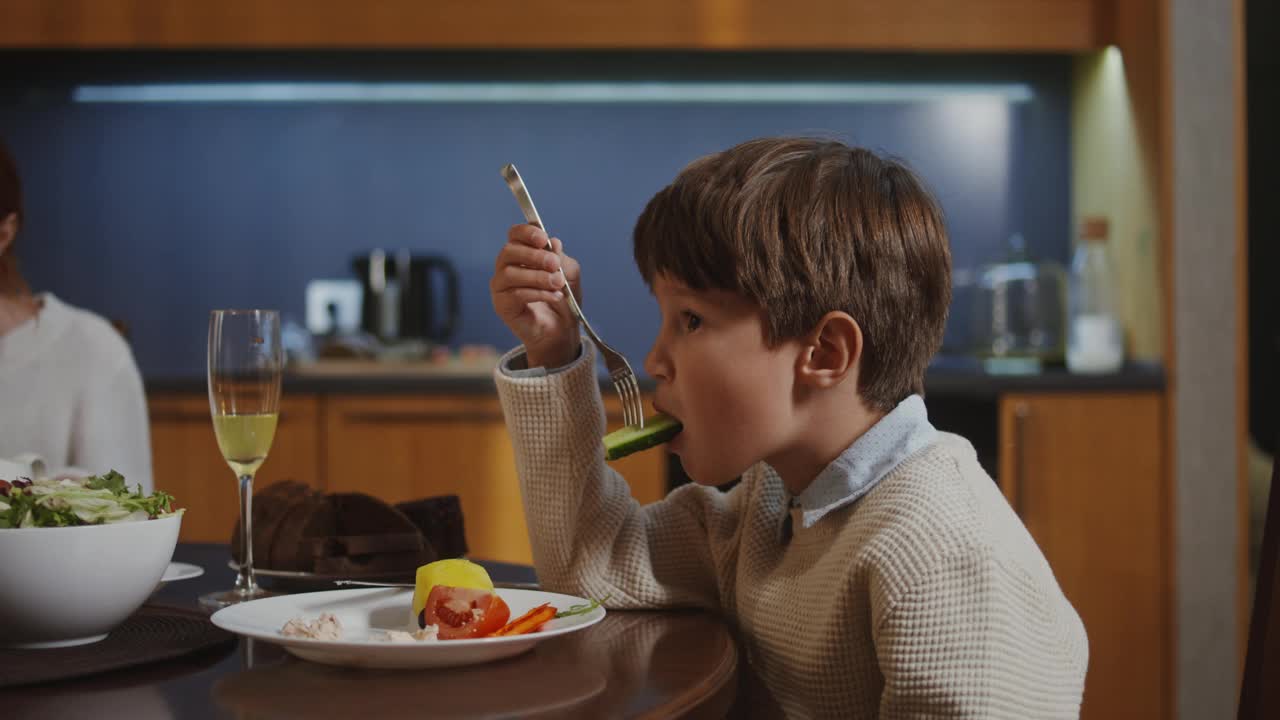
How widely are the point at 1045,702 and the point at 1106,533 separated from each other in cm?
223

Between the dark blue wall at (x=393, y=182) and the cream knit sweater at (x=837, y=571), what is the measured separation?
233 centimetres

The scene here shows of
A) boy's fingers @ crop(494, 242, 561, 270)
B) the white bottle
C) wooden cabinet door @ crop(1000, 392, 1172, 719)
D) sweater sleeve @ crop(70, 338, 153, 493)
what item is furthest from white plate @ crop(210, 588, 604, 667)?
the white bottle

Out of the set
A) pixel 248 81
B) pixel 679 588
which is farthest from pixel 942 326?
pixel 248 81

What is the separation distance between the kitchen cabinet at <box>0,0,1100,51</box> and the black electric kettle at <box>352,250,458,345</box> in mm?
563

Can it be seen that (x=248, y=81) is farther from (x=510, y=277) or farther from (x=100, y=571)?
(x=100, y=571)

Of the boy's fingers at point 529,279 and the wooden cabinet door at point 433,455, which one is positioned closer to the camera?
the boy's fingers at point 529,279

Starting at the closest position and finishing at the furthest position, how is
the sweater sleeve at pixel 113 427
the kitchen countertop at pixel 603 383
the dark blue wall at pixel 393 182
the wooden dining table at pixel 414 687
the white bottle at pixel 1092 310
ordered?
the wooden dining table at pixel 414 687
the sweater sleeve at pixel 113 427
the kitchen countertop at pixel 603 383
the white bottle at pixel 1092 310
the dark blue wall at pixel 393 182

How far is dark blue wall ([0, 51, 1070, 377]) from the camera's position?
11.6 ft

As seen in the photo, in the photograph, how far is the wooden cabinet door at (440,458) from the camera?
2928 mm

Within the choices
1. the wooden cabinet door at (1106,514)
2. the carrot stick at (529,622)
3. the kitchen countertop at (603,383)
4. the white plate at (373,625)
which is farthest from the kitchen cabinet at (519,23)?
the carrot stick at (529,622)

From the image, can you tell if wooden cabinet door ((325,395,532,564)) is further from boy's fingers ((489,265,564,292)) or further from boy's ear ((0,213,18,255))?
boy's fingers ((489,265,564,292))

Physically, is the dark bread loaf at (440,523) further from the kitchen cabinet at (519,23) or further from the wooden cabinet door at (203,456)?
the kitchen cabinet at (519,23)

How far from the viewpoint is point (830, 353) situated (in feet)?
3.49

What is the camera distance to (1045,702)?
858 mm
